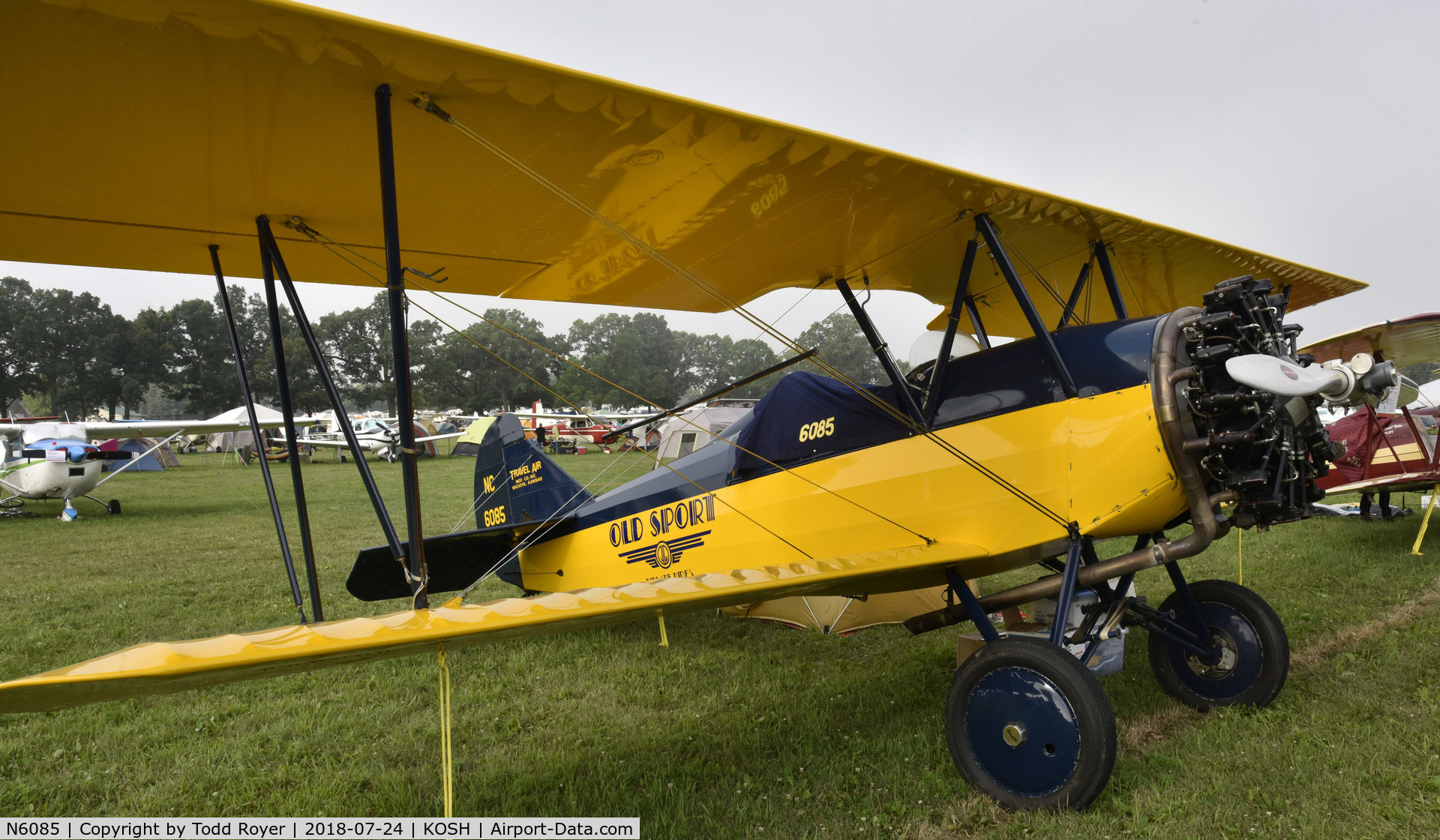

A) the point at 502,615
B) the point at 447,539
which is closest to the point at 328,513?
the point at 447,539

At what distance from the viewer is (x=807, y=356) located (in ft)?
12.3

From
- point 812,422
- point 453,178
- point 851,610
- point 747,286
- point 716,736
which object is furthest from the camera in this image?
point 851,610

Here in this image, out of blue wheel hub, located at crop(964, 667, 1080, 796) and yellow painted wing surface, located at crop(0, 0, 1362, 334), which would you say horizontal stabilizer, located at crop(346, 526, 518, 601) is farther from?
blue wheel hub, located at crop(964, 667, 1080, 796)

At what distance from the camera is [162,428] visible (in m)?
14.6

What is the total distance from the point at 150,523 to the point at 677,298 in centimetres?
1121

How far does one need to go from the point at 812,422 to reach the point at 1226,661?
2.43 meters

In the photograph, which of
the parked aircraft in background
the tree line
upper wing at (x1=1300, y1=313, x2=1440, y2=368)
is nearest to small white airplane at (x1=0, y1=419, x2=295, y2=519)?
upper wing at (x1=1300, y1=313, x2=1440, y2=368)

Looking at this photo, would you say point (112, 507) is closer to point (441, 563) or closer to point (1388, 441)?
point (441, 563)

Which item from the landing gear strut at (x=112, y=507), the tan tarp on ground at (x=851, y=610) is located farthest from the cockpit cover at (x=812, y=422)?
the landing gear strut at (x=112, y=507)

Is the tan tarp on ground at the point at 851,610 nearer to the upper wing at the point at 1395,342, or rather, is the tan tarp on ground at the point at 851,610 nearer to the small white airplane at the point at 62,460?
the upper wing at the point at 1395,342

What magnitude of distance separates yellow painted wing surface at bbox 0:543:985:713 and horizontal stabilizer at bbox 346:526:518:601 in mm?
1876

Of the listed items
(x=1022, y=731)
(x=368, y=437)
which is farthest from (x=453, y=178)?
(x=368, y=437)

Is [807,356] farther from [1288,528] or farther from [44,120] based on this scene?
[1288,528]

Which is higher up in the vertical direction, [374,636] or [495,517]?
[495,517]
